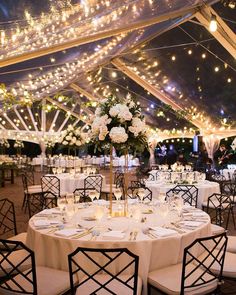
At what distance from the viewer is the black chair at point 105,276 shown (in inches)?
110

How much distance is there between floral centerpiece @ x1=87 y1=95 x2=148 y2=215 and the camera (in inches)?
152

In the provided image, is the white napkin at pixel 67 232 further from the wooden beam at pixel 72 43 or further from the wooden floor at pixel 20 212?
the wooden beam at pixel 72 43

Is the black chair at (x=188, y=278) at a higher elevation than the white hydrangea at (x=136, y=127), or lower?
lower

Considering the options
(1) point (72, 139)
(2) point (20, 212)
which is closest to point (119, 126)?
(2) point (20, 212)

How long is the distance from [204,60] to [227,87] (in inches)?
66.1

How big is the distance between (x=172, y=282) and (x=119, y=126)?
65.0 inches

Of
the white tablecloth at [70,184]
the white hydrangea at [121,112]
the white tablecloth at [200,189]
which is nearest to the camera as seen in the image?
the white hydrangea at [121,112]

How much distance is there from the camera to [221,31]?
11453 millimetres

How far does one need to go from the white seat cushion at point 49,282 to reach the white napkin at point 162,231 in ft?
2.96

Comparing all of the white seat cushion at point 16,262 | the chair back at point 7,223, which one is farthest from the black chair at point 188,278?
the chair back at point 7,223

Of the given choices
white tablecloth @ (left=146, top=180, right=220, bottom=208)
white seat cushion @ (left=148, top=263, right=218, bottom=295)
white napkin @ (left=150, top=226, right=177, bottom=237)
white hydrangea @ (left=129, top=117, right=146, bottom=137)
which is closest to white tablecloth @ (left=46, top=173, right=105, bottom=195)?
white tablecloth @ (left=146, top=180, right=220, bottom=208)

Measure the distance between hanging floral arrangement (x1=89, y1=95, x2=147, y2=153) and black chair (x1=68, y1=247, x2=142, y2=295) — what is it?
48.8 inches

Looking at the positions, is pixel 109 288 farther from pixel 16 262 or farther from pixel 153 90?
pixel 153 90

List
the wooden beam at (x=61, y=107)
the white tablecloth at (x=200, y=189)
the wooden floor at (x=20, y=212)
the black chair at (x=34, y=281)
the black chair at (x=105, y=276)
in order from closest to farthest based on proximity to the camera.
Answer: the black chair at (x=105, y=276), the black chair at (x=34, y=281), the wooden floor at (x=20, y=212), the white tablecloth at (x=200, y=189), the wooden beam at (x=61, y=107)
